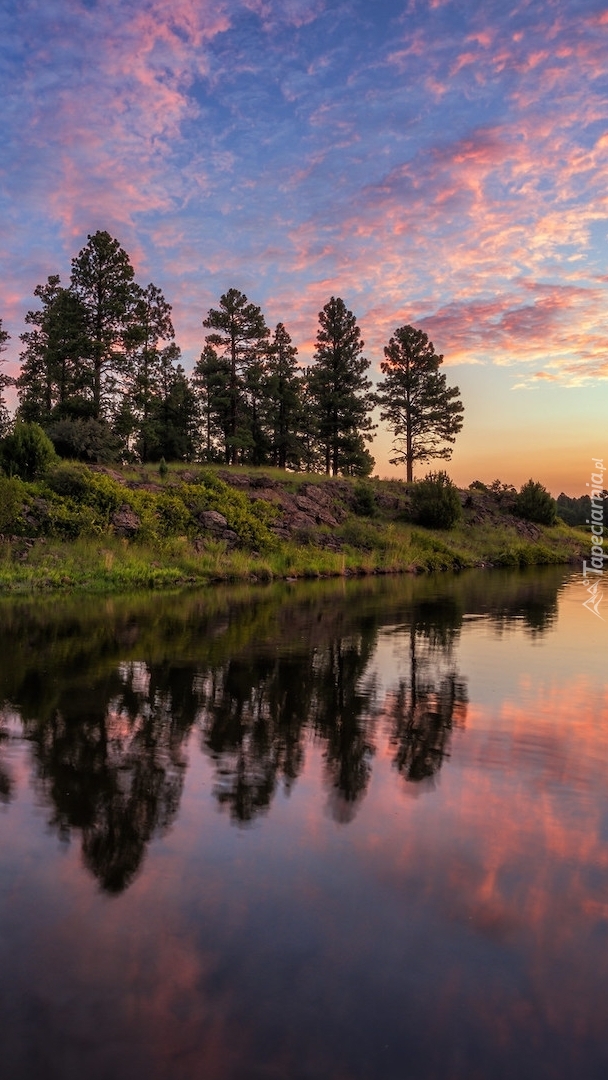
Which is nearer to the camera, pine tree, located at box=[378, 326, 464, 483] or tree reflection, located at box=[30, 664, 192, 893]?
tree reflection, located at box=[30, 664, 192, 893]

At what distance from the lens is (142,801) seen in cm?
542

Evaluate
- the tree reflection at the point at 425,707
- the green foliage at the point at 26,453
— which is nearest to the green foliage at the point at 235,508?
the green foliage at the point at 26,453

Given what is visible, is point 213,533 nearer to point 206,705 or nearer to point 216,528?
point 216,528

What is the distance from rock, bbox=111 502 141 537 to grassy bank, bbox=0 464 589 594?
5 cm

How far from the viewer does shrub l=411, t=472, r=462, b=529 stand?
148 ft

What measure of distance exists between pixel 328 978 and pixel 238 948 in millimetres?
506

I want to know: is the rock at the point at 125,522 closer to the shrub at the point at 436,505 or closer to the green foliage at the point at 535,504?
the shrub at the point at 436,505

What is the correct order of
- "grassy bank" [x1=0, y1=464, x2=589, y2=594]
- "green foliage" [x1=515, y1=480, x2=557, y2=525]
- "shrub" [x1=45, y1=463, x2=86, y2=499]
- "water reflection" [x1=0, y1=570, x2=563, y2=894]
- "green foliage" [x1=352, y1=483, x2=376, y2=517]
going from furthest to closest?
"green foliage" [x1=515, y1=480, x2=557, y2=525], "green foliage" [x1=352, y1=483, x2=376, y2=517], "shrub" [x1=45, y1=463, x2=86, y2=499], "grassy bank" [x1=0, y1=464, x2=589, y2=594], "water reflection" [x1=0, y1=570, x2=563, y2=894]

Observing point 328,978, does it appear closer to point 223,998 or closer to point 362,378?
point 223,998

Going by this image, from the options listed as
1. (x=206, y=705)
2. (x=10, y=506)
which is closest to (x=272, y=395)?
(x=10, y=506)

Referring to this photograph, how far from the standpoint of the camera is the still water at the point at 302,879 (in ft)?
9.58

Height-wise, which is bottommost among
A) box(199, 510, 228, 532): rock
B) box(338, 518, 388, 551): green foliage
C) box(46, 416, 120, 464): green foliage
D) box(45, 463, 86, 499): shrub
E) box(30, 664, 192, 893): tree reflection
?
box(30, 664, 192, 893): tree reflection

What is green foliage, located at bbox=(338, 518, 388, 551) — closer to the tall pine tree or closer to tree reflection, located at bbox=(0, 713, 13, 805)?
the tall pine tree

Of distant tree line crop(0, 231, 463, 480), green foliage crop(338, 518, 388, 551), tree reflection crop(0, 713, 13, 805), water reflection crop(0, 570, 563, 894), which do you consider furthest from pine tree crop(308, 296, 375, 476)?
tree reflection crop(0, 713, 13, 805)
